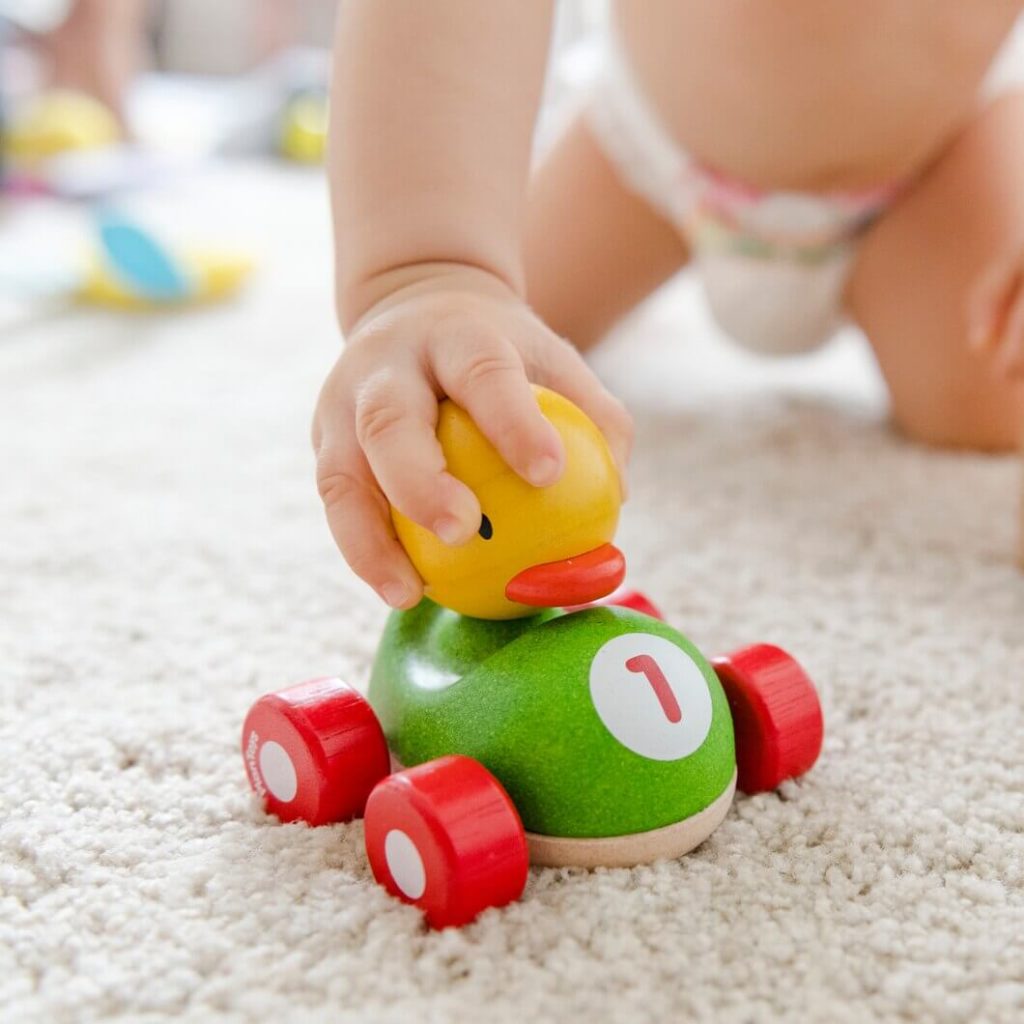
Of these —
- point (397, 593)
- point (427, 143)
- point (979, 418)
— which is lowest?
point (979, 418)

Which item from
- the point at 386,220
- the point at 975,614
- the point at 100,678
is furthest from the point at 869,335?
the point at 100,678

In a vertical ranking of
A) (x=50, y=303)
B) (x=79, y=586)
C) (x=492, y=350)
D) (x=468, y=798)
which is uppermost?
(x=492, y=350)

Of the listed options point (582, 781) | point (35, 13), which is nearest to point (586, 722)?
point (582, 781)

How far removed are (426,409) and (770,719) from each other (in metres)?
0.18

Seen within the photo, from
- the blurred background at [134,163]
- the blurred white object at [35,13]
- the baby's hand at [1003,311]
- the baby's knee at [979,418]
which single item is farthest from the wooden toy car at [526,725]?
the blurred white object at [35,13]

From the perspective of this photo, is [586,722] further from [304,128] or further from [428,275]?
[304,128]

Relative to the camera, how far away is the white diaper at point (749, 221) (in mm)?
954

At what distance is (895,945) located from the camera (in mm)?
402

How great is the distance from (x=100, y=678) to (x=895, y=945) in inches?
14.4

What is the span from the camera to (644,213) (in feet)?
3.49

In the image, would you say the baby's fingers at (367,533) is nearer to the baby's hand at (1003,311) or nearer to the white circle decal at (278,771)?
the white circle decal at (278,771)

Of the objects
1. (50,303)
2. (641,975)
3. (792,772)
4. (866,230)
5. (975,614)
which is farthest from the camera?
(50,303)

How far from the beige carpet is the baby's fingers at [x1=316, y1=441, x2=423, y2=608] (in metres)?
0.09

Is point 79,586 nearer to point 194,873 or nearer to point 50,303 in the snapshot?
point 194,873
